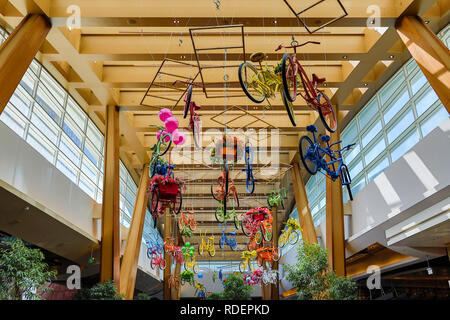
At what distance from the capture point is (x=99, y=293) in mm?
11484

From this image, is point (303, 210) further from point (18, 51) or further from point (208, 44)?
point (18, 51)

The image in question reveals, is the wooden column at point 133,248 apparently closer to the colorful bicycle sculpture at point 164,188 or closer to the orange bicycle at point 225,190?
the orange bicycle at point 225,190

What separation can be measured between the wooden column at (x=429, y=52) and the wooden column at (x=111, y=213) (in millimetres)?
10235

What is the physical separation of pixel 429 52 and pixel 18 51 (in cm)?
947

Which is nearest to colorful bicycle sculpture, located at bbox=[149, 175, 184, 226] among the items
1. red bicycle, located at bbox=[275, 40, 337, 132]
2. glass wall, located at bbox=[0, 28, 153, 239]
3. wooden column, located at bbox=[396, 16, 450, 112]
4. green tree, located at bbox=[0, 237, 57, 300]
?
green tree, located at bbox=[0, 237, 57, 300]

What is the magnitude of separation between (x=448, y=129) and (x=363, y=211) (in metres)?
6.01

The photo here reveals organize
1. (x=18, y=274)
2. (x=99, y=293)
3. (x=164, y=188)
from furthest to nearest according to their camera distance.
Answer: (x=99, y=293), (x=164, y=188), (x=18, y=274)

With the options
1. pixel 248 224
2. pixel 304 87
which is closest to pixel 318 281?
pixel 248 224

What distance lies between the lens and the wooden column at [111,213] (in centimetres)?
1324

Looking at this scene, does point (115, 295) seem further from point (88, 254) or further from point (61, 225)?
point (88, 254)

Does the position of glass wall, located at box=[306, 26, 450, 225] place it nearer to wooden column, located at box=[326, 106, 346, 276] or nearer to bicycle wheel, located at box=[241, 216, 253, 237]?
wooden column, located at box=[326, 106, 346, 276]

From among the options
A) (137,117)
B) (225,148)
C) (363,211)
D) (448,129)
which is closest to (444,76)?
(448,129)

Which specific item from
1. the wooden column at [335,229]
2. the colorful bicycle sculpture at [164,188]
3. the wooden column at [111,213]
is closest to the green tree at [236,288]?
the wooden column at [335,229]

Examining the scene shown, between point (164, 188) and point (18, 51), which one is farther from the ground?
point (18, 51)
